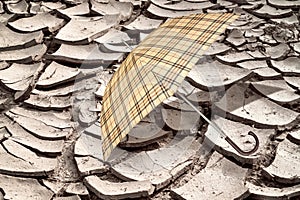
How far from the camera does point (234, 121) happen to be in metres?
1.73

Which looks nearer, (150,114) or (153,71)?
(153,71)

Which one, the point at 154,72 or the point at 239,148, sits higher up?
the point at 154,72

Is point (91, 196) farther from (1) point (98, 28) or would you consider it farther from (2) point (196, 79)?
(1) point (98, 28)

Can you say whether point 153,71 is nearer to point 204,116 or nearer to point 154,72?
point 154,72

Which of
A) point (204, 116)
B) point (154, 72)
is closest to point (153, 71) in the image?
point (154, 72)

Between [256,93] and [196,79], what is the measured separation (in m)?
0.19

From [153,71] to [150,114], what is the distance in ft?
1.03

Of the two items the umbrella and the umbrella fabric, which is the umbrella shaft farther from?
the umbrella fabric

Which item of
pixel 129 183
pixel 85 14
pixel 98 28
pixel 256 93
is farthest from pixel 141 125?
pixel 85 14

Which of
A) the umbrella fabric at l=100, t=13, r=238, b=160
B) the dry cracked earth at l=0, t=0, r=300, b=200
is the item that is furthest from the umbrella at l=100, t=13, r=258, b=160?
the dry cracked earth at l=0, t=0, r=300, b=200

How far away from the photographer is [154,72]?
146 centimetres

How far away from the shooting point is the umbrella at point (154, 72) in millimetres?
1413

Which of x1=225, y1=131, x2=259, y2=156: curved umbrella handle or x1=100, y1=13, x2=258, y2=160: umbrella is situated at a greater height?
x1=100, y1=13, x2=258, y2=160: umbrella

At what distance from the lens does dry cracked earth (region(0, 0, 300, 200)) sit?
5.05ft
